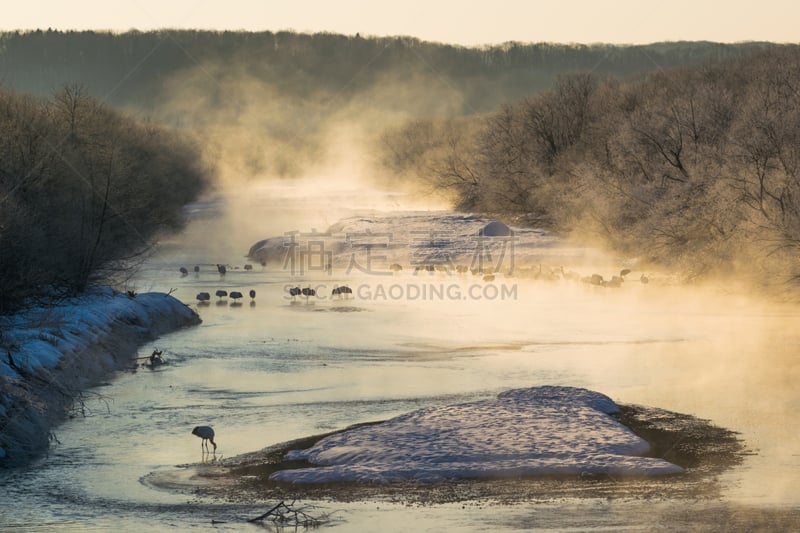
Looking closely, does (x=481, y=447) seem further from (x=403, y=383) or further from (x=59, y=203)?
(x=59, y=203)

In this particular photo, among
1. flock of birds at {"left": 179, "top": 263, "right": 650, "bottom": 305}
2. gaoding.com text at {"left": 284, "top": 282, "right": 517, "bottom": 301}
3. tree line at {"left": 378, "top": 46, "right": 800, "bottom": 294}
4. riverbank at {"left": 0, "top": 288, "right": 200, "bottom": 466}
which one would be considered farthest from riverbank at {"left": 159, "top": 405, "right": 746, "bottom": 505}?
gaoding.com text at {"left": 284, "top": 282, "right": 517, "bottom": 301}

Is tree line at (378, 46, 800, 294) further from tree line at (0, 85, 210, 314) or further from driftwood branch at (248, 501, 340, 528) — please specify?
driftwood branch at (248, 501, 340, 528)

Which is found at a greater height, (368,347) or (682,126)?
(682,126)

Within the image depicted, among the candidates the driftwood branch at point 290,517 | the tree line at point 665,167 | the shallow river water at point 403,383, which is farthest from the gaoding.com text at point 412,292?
the driftwood branch at point 290,517

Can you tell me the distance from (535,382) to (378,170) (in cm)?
13836

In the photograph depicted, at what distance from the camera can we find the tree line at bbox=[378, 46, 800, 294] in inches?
1799

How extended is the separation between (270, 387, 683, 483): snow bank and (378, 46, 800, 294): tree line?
2330 centimetres

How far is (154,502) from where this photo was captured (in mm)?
16922

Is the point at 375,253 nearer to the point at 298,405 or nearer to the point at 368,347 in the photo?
the point at 368,347

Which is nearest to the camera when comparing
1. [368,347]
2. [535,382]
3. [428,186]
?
[535,382]

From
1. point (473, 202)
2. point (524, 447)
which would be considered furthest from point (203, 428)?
point (473, 202)

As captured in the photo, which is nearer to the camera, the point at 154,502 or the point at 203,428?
the point at 154,502

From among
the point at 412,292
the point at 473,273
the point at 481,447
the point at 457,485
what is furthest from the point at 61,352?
the point at 473,273

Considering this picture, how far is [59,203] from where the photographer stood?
124ft
